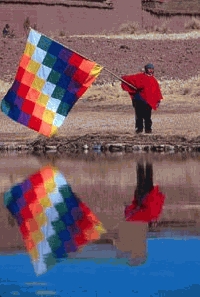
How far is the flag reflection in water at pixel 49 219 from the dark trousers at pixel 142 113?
5.32 metres

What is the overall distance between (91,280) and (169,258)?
1.39 meters

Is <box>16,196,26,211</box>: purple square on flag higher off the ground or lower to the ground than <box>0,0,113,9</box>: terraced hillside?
lower

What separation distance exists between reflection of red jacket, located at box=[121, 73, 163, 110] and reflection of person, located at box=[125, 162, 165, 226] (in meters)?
4.73

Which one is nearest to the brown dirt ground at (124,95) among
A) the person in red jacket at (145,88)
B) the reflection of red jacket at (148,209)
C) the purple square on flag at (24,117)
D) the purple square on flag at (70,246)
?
the person in red jacket at (145,88)

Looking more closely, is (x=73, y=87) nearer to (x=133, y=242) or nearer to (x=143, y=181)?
(x=143, y=181)

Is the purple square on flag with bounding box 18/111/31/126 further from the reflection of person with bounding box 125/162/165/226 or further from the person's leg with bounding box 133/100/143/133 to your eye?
the reflection of person with bounding box 125/162/165/226

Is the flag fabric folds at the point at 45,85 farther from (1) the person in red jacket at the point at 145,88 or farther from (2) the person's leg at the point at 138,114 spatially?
(2) the person's leg at the point at 138,114

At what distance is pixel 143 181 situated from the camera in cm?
2083

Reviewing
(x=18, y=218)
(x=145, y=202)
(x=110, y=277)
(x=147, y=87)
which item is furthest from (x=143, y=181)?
(x=110, y=277)

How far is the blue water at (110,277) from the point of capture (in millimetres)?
12133

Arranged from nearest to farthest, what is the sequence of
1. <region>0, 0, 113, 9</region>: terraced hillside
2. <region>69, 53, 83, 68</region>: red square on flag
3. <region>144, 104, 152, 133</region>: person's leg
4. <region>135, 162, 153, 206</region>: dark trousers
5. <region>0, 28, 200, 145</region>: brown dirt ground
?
<region>135, 162, 153, 206</region>: dark trousers < <region>69, 53, 83, 68</region>: red square on flag < <region>144, 104, 152, 133</region>: person's leg < <region>0, 28, 200, 145</region>: brown dirt ground < <region>0, 0, 113, 9</region>: terraced hillside

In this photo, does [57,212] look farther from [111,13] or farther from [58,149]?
[111,13]

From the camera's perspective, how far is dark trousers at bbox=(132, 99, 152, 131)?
26734mm

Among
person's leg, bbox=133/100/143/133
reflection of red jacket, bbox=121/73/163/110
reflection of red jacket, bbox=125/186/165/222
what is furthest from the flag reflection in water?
person's leg, bbox=133/100/143/133
